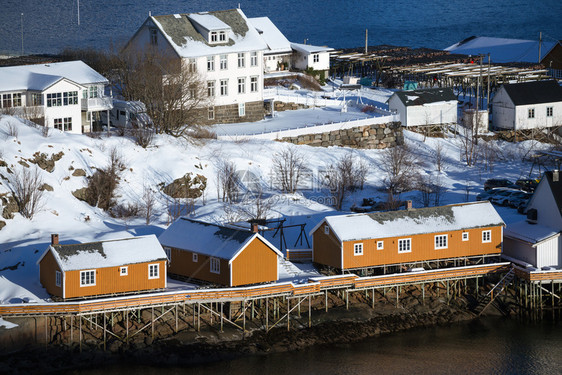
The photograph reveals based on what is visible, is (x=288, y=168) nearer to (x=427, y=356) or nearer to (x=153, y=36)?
(x=153, y=36)

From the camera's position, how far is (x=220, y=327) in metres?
56.4

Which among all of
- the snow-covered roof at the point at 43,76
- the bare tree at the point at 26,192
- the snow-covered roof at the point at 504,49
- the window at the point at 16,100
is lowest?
the bare tree at the point at 26,192

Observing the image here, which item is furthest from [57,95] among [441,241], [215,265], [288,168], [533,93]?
[533,93]

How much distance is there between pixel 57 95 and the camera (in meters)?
75.5

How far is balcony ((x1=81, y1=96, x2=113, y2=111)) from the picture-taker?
76.8 m

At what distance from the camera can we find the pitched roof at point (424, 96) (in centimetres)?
8744

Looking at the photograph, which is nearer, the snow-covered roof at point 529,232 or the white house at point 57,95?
the snow-covered roof at point 529,232

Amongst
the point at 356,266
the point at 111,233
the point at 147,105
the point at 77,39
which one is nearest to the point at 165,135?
the point at 147,105

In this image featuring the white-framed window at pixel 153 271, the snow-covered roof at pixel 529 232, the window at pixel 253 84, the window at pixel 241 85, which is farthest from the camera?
the window at pixel 253 84

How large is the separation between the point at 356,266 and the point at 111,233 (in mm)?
12626

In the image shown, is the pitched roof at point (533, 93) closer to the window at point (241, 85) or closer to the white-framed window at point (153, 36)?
the window at point (241, 85)

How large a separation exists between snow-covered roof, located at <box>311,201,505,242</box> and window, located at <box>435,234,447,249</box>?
0.34 meters

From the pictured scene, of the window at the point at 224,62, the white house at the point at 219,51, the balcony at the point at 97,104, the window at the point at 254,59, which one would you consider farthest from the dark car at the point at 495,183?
the balcony at the point at 97,104

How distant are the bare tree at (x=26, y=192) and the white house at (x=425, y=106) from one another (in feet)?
100
